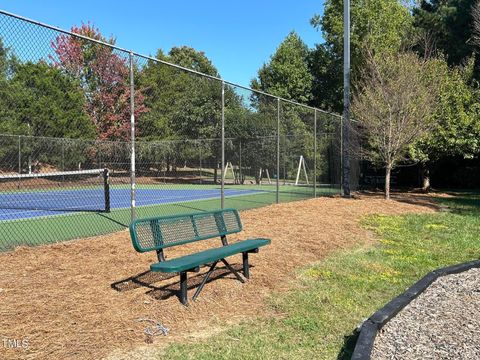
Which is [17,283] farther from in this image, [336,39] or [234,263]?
[336,39]

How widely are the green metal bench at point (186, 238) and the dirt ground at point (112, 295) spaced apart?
12.2 inches

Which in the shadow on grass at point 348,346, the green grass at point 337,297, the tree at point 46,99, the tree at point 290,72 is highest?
the tree at point 290,72

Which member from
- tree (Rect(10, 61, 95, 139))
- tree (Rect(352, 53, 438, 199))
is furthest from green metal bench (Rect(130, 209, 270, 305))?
tree (Rect(352, 53, 438, 199))

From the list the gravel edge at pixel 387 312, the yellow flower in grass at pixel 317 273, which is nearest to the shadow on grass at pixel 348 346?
the gravel edge at pixel 387 312

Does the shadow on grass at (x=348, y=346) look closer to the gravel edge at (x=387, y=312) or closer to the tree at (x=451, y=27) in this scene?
the gravel edge at (x=387, y=312)

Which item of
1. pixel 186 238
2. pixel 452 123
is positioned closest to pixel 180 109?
pixel 186 238

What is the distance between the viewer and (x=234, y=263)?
6.45 meters

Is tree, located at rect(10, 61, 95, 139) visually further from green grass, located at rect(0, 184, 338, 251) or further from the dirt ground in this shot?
the dirt ground

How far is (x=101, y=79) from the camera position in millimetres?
10211

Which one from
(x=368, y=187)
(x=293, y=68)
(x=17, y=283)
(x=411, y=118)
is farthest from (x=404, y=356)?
(x=293, y=68)

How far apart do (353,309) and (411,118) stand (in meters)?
12.1

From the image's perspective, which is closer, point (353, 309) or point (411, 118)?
point (353, 309)

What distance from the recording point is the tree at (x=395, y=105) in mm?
15484

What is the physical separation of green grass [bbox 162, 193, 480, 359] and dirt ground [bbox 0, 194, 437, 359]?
9.6 inches
